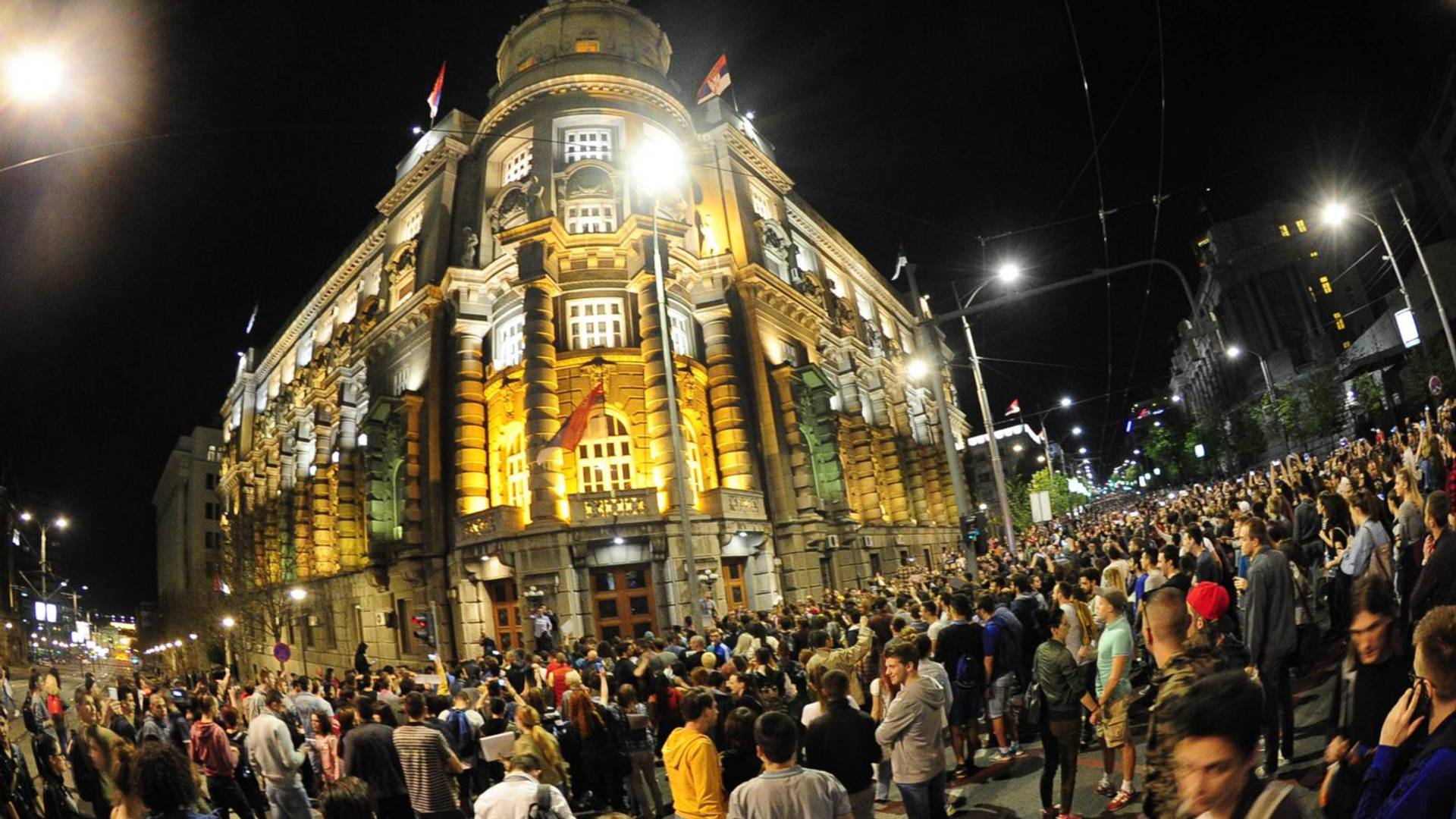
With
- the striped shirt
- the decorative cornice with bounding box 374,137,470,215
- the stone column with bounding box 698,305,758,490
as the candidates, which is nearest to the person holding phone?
the striped shirt

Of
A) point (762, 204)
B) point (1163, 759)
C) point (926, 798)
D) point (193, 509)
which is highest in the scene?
point (762, 204)

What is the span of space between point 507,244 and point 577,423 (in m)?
7.95

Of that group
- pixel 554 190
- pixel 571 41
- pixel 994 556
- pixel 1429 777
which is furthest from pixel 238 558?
pixel 1429 777

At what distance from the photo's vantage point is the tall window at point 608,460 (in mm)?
25766

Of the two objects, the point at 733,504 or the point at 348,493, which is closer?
the point at 733,504

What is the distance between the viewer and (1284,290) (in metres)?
66.5

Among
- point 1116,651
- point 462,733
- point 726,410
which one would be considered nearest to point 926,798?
point 1116,651

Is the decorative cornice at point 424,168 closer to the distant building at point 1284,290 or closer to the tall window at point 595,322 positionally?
the tall window at point 595,322

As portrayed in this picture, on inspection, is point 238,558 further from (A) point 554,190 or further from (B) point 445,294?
(A) point 554,190

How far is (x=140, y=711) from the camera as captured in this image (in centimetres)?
1619

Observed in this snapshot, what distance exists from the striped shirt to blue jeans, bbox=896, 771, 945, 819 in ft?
14.4

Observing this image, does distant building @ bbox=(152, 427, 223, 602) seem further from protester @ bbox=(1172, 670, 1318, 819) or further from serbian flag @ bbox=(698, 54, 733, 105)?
protester @ bbox=(1172, 670, 1318, 819)

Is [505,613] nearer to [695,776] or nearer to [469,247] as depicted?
[469,247]

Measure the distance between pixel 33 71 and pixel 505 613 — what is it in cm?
2058
